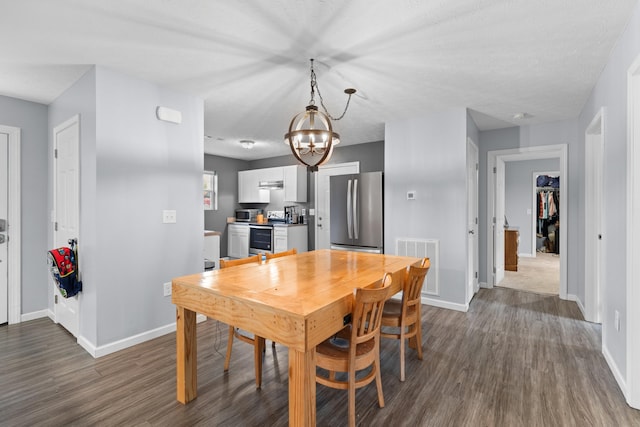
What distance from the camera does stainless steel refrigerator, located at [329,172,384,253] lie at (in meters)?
4.52

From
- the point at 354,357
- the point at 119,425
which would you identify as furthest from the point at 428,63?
the point at 119,425

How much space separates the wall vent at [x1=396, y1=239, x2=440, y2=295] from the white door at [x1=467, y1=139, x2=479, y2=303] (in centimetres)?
39

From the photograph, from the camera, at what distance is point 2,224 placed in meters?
3.26

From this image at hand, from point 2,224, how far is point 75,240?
3.72ft

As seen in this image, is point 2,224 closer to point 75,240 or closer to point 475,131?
point 75,240

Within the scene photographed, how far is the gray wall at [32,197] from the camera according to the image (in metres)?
3.37

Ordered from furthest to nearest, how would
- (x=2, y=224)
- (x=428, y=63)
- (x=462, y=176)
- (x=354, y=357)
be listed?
(x=462, y=176) < (x=2, y=224) < (x=428, y=63) < (x=354, y=357)

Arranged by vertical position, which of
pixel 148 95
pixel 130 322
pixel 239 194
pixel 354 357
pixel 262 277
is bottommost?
pixel 130 322

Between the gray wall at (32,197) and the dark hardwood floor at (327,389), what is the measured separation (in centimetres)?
51

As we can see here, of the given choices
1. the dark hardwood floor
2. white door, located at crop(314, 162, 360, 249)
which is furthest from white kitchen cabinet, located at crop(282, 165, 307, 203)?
the dark hardwood floor

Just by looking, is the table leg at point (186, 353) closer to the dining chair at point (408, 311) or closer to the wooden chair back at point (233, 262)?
the wooden chair back at point (233, 262)

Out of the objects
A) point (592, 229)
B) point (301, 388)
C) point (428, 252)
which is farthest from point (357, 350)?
point (592, 229)

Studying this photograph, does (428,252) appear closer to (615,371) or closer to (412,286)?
(412,286)

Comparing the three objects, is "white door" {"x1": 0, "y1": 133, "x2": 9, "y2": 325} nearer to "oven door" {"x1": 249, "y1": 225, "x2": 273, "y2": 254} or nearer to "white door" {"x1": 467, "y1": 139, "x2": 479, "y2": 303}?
"oven door" {"x1": 249, "y1": 225, "x2": 273, "y2": 254}
